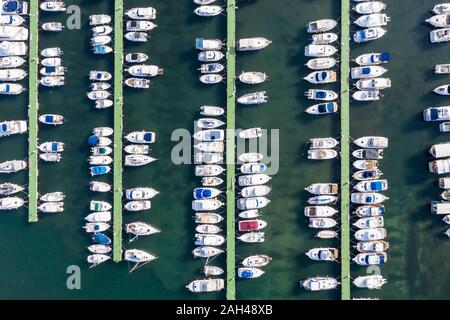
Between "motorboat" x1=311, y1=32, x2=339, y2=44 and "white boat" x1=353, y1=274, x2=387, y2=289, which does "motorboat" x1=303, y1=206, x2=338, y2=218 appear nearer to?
"white boat" x1=353, y1=274, x2=387, y2=289

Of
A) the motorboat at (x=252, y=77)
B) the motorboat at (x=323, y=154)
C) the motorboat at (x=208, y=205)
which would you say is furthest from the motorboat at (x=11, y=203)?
the motorboat at (x=323, y=154)

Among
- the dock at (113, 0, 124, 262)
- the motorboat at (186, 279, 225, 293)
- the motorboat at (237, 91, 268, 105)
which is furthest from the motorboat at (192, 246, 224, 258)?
the motorboat at (237, 91, 268, 105)

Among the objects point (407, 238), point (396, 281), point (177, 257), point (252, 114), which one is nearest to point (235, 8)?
point (252, 114)

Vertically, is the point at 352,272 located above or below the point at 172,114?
below

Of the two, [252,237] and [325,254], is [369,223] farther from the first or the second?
[252,237]

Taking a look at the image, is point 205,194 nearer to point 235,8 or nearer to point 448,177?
point 235,8
